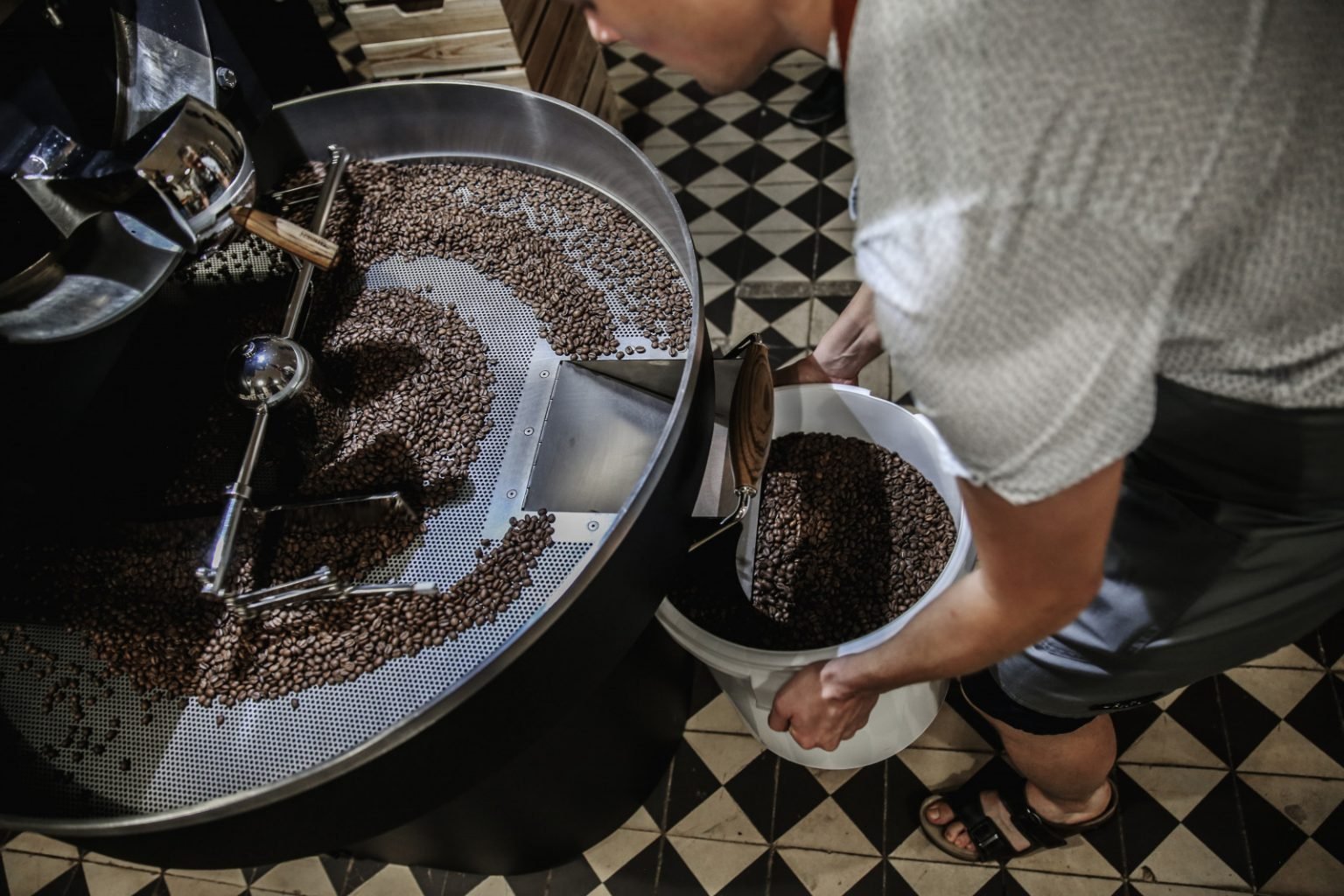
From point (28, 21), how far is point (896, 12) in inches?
59.8

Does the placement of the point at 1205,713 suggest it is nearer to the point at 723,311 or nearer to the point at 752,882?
the point at 752,882

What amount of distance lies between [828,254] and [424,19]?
1538 millimetres

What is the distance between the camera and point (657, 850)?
1946 mm

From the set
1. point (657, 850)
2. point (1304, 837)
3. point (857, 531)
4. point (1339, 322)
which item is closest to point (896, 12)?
point (1339, 322)

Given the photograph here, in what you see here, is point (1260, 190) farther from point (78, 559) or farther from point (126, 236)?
point (78, 559)

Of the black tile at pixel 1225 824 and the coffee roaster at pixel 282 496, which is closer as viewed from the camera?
the coffee roaster at pixel 282 496

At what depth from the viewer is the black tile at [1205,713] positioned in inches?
75.4

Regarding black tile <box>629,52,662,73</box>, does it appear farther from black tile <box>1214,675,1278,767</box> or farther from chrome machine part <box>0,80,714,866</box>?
black tile <box>1214,675,1278,767</box>

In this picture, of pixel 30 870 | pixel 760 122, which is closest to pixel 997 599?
pixel 30 870

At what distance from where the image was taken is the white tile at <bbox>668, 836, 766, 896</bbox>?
189cm

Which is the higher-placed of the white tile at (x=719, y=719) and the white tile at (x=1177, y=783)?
the white tile at (x=1177, y=783)

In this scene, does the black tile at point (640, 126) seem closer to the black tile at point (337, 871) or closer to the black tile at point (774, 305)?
the black tile at point (774, 305)

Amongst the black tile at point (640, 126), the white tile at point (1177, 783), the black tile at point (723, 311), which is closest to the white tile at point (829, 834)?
the white tile at point (1177, 783)

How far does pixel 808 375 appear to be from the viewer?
1.96m
